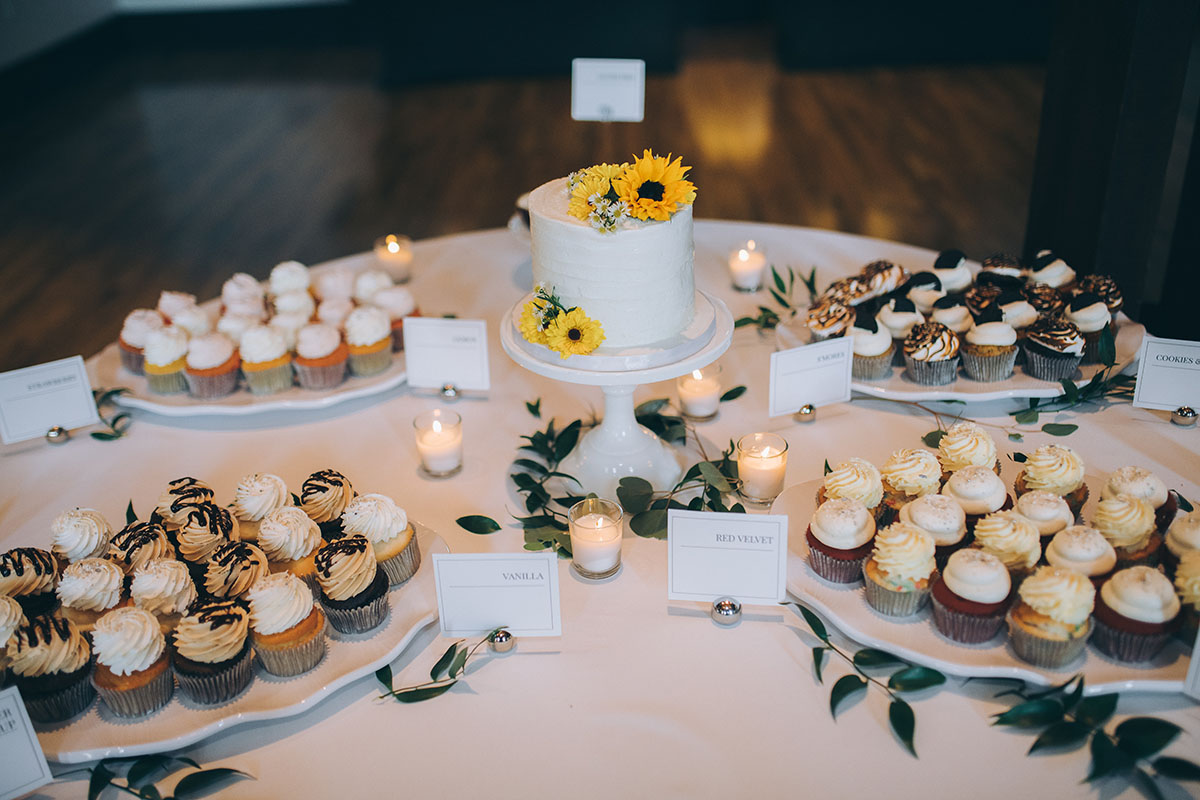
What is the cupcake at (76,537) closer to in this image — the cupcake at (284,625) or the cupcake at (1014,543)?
the cupcake at (284,625)

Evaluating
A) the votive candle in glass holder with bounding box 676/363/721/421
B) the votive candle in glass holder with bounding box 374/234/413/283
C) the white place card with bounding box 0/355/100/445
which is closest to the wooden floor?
the votive candle in glass holder with bounding box 374/234/413/283

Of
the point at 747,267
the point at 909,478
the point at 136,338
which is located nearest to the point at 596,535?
the point at 909,478

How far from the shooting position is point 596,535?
170 centimetres

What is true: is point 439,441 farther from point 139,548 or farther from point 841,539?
point 841,539

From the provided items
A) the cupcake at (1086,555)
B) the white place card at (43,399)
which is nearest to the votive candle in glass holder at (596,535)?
the cupcake at (1086,555)

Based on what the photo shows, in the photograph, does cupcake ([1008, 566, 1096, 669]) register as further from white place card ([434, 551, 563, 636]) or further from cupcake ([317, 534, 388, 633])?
cupcake ([317, 534, 388, 633])

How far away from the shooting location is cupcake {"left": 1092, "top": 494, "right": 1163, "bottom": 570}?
159 centimetres

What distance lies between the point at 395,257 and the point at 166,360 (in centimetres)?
80

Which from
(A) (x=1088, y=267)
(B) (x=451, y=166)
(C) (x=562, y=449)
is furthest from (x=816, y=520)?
(B) (x=451, y=166)

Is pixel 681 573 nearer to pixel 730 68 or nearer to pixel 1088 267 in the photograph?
pixel 1088 267

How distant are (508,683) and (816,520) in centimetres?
59

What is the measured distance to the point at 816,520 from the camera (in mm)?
1647

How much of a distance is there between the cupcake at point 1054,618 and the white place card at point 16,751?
1.47m

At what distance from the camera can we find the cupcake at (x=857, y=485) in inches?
67.5
